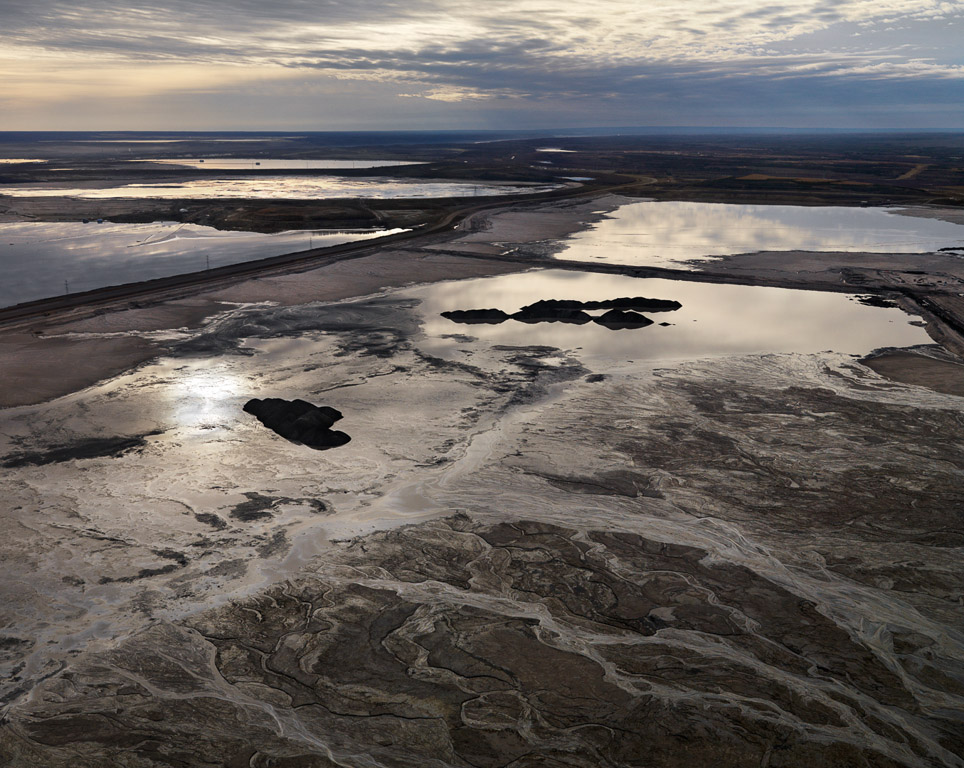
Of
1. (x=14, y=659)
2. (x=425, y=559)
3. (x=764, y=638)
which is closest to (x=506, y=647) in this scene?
(x=425, y=559)

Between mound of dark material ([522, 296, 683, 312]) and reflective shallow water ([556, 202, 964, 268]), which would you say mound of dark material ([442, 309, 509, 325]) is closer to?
mound of dark material ([522, 296, 683, 312])

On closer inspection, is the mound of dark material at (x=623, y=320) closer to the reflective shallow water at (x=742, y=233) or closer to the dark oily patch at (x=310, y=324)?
the dark oily patch at (x=310, y=324)

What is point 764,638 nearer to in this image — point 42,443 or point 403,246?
point 42,443

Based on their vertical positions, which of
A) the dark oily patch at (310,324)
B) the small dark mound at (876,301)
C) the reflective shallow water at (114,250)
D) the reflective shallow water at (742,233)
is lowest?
the dark oily patch at (310,324)

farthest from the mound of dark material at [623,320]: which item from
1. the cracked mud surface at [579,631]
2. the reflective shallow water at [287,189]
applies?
the reflective shallow water at [287,189]

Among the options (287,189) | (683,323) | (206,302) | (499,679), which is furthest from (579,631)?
(287,189)

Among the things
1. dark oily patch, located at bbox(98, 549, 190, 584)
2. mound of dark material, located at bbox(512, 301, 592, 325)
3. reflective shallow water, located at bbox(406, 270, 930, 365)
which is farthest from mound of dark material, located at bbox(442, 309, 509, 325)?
dark oily patch, located at bbox(98, 549, 190, 584)
